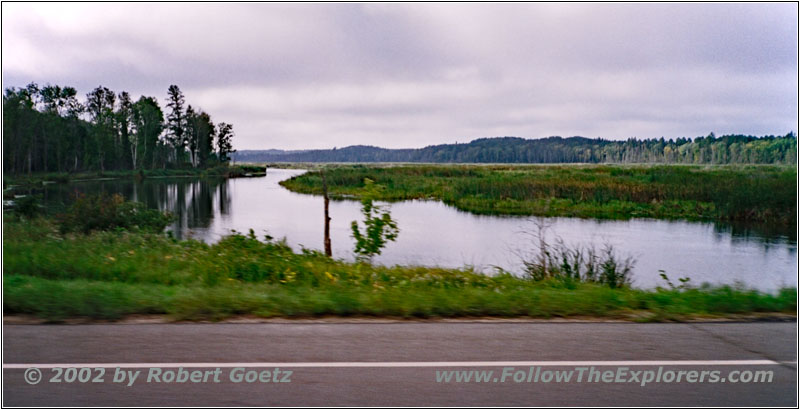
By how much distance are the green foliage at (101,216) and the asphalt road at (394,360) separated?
A: 562 inches

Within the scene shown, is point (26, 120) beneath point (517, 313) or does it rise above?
above

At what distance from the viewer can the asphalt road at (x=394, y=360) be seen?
4.35 meters

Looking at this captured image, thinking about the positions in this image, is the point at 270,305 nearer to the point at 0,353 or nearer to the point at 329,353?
the point at 329,353

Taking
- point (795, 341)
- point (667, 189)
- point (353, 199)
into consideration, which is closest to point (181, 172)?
point (353, 199)

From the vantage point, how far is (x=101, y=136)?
189 feet

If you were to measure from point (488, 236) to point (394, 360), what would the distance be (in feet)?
71.5

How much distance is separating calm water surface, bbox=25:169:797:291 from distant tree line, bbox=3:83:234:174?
1516cm

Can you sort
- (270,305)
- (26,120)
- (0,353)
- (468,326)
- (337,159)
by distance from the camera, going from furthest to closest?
(337,159)
(26,120)
(270,305)
(468,326)
(0,353)

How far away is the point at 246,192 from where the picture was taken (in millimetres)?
43438

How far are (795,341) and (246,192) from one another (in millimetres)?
40718

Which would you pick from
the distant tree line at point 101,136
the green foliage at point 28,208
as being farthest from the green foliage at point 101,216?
the distant tree line at point 101,136

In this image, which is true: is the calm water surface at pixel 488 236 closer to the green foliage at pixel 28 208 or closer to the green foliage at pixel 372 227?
the green foliage at pixel 372 227

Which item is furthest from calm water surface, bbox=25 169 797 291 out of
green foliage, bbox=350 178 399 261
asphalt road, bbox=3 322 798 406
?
asphalt road, bbox=3 322 798 406

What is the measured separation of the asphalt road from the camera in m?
4.35
